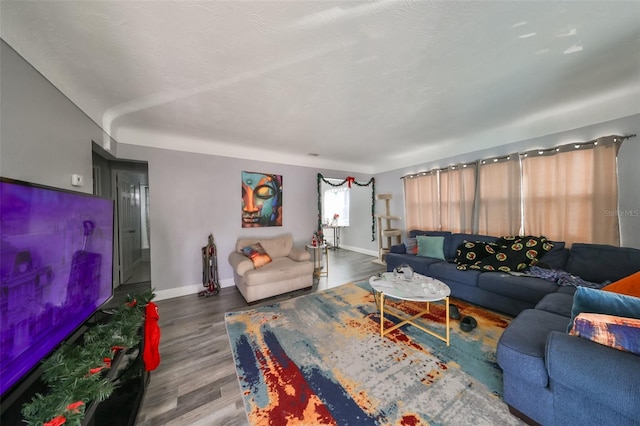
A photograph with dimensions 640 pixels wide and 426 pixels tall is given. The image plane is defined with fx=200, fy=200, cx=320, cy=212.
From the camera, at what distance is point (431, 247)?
11.6ft

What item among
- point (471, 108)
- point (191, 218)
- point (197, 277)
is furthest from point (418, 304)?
point (191, 218)

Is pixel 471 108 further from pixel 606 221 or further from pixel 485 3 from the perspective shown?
pixel 606 221

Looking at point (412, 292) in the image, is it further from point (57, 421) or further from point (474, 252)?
point (57, 421)

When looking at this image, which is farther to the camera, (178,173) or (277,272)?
(178,173)

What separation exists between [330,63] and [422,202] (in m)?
3.59

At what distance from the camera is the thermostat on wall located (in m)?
1.72

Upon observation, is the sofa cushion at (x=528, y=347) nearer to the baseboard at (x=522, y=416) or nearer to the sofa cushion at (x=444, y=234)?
the baseboard at (x=522, y=416)

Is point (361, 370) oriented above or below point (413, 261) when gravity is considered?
below

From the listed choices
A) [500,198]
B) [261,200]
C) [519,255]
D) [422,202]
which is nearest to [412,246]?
[422,202]

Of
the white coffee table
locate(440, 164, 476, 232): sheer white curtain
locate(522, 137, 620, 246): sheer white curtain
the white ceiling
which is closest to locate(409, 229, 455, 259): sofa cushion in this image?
locate(440, 164, 476, 232): sheer white curtain

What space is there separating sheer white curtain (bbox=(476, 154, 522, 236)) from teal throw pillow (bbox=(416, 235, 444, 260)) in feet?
2.45

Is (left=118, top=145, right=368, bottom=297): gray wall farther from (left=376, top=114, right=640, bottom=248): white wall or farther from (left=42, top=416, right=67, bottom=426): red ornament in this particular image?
(left=376, top=114, right=640, bottom=248): white wall

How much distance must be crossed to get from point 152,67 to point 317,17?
1446 millimetres

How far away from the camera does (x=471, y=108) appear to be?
2.56m
